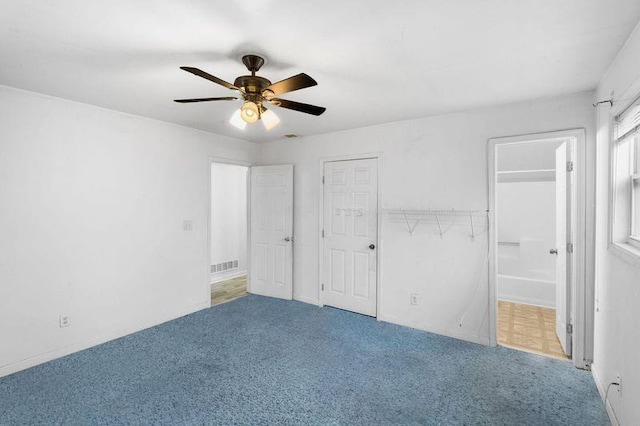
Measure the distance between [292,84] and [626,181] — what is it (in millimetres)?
2175

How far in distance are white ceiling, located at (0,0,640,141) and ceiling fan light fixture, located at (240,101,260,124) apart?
32 cm

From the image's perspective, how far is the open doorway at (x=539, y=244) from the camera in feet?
8.59

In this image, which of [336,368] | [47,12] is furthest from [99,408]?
[47,12]

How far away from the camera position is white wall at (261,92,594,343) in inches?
112

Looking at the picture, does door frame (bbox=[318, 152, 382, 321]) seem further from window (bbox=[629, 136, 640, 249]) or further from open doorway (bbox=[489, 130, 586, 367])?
window (bbox=[629, 136, 640, 249])

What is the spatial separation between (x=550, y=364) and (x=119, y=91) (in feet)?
14.3

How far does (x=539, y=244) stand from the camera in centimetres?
436

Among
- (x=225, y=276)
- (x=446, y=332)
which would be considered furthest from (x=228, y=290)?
(x=446, y=332)

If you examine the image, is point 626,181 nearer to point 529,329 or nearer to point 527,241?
point 529,329

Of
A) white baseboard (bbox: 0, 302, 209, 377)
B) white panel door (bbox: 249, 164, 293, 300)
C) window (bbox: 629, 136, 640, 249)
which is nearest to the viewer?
window (bbox: 629, 136, 640, 249)

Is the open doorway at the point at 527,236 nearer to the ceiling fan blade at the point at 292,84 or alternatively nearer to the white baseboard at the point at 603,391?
the white baseboard at the point at 603,391

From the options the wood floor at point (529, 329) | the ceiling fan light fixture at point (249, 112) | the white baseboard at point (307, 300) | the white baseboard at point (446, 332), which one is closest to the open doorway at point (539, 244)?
the wood floor at point (529, 329)

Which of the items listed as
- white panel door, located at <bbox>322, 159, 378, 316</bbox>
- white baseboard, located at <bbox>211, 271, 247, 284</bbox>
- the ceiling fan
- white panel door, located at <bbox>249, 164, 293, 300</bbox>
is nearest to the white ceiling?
the ceiling fan

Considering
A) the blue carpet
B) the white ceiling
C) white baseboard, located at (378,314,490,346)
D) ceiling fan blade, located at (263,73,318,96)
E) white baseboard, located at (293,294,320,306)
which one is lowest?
the blue carpet
